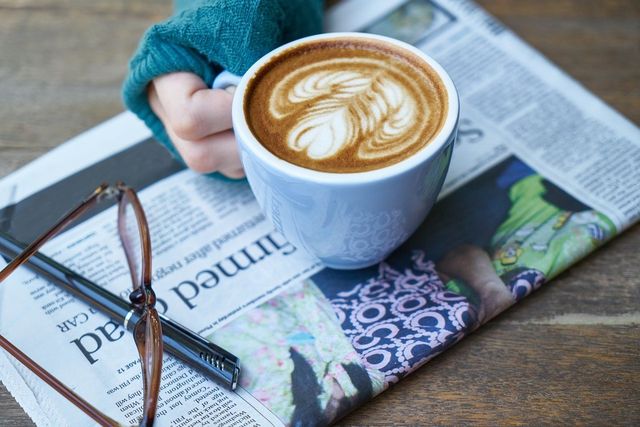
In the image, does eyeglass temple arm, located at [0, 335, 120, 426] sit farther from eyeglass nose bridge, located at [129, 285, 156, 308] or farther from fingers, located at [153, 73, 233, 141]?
fingers, located at [153, 73, 233, 141]

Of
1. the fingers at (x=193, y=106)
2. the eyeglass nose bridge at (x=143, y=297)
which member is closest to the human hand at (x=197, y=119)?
the fingers at (x=193, y=106)

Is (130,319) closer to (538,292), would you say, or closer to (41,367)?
(41,367)

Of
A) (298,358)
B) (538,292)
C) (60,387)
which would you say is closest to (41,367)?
(60,387)

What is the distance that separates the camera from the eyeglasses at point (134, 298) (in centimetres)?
46

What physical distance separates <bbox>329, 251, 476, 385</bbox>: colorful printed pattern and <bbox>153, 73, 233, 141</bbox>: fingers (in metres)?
0.18

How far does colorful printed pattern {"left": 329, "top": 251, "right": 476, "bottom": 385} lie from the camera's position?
53 cm

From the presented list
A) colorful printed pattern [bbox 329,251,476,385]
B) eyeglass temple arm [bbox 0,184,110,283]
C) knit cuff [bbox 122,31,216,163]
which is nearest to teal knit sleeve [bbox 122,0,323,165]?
knit cuff [bbox 122,31,216,163]

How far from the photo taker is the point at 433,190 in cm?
51

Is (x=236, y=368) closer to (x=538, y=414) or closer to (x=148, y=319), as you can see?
(x=148, y=319)

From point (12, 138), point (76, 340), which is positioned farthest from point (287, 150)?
point (12, 138)

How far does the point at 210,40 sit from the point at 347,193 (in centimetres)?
19

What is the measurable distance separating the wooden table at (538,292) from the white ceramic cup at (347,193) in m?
0.11

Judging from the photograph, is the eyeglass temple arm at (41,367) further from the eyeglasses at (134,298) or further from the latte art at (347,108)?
the latte art at (347,108)

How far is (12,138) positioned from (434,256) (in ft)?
1.43
